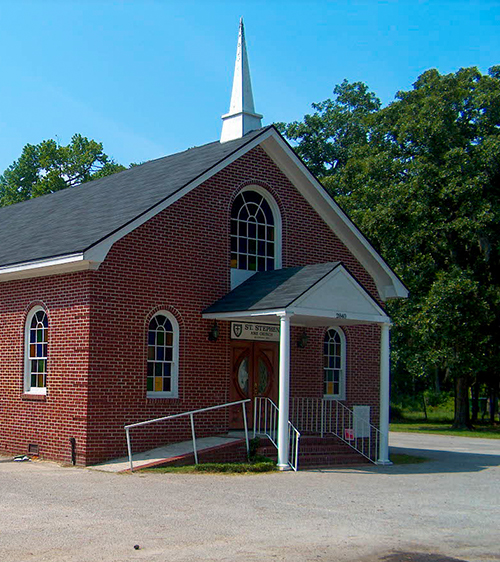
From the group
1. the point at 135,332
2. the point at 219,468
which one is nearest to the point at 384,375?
the point at 219,468

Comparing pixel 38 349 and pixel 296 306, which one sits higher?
pixel 296 306

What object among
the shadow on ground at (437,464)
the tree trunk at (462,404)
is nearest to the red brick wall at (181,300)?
the shadow on ground at (437,464)

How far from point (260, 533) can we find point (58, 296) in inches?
332

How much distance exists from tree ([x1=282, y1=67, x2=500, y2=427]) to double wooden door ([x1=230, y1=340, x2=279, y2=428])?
13915mm

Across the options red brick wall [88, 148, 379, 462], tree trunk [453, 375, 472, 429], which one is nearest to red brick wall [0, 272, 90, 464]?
red brick wall [88, 148, 379, 462]

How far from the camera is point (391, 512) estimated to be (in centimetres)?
1081

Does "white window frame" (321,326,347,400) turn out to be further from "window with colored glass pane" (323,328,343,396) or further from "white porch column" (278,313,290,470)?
"white porch column" (278,313,290,470)

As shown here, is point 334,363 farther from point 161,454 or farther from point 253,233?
point 161,454

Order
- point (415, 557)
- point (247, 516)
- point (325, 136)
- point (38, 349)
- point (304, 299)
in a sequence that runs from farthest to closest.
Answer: point (325, 136), point (38, 349), point (304, 299), point (247, 516), point (415, 557)

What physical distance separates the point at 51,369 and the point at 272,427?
478 centimetres

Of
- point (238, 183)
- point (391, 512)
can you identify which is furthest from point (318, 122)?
point (391, 512)

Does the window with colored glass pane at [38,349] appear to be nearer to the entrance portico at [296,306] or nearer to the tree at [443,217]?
the entrance portico at [296,306]

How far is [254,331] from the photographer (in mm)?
18016

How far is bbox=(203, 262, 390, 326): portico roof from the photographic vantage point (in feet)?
51.5
